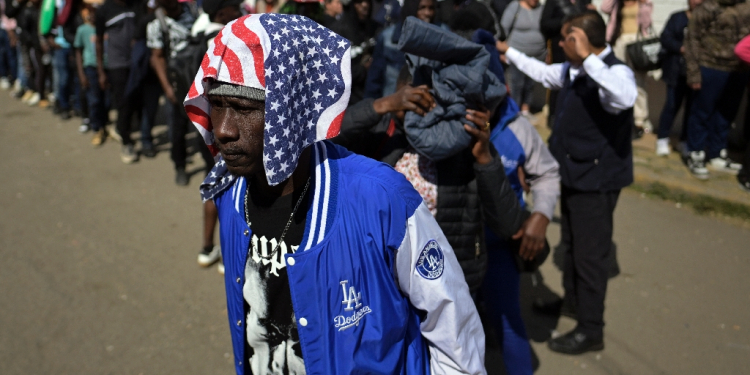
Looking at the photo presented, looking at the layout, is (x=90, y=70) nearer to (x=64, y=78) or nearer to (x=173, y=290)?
(x=64, y=78)

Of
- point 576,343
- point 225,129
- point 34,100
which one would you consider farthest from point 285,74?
point 34,100

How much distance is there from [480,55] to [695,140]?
5284 millimetres

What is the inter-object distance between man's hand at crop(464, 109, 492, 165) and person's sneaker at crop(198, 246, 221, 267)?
331cm

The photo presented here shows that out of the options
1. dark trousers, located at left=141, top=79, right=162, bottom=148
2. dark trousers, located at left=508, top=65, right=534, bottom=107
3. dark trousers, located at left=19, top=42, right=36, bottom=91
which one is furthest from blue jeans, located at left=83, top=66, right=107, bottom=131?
dark trousers, located at left=508, top=65, right=534, bottom=107

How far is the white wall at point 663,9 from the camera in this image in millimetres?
7887

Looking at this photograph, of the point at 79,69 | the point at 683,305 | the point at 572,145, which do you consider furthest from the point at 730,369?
the point at 79,69

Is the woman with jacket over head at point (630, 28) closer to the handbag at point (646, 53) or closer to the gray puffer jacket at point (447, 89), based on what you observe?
the handbag at point (646, 53)

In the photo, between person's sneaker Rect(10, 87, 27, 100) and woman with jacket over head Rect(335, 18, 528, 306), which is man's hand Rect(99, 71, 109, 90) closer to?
person's sneaker Rect(10, 87, 27, 100)

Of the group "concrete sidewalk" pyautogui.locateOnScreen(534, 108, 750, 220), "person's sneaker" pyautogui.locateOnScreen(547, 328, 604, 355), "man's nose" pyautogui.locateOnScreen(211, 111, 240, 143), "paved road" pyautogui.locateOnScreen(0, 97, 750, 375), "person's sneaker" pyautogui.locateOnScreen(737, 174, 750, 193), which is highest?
"man's nose" pyautogui.locateOnScreen(211, 111, 240, 143)

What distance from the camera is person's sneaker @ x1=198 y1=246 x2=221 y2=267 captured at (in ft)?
17.5

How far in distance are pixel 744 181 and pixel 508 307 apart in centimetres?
455

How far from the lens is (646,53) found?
750 centimetres

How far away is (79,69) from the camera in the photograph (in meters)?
8.88

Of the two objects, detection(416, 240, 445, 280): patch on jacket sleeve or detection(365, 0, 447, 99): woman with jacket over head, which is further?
detection(365, 0, 447, 99): woman with jacket over head
